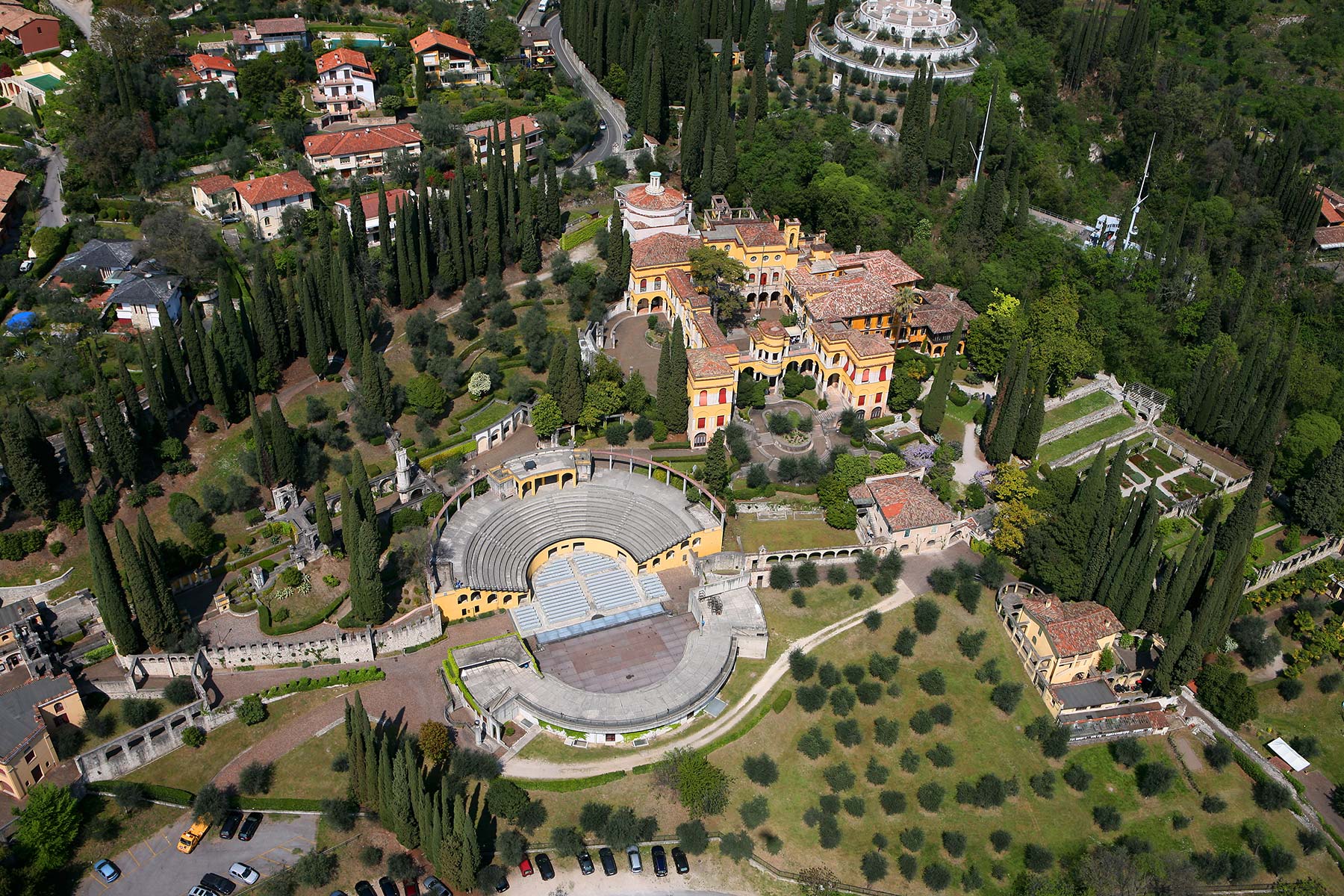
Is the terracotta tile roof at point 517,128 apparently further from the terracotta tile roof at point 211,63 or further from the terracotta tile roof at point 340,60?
the terracotta tile roof at point 211,63

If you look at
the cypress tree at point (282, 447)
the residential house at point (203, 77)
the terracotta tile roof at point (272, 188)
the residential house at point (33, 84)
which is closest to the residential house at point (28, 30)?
the residential house at point (33, 84)

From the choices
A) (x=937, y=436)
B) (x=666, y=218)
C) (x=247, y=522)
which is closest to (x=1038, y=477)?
(x=937, y=436)

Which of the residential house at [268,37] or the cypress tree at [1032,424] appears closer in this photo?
the cypress tree at [1032,424]

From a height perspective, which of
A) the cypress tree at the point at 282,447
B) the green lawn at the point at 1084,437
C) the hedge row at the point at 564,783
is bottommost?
the hedge row at the point at 564,783

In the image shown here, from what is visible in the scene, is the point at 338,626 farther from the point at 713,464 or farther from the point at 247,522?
the point at 713,464

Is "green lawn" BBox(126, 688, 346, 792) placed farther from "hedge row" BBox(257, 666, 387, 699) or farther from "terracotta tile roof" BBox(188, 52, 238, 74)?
"terracotta tile roof" BBox(188, 52, 238, 74)

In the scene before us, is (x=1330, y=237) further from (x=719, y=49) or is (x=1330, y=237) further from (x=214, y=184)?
(x=214, y=184)

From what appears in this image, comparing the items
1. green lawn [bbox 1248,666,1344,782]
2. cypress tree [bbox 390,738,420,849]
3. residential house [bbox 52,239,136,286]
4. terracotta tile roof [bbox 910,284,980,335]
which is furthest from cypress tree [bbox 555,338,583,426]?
green lawn [bbox 1248,666,1344,782]

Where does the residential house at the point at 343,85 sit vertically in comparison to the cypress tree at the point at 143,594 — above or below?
above
